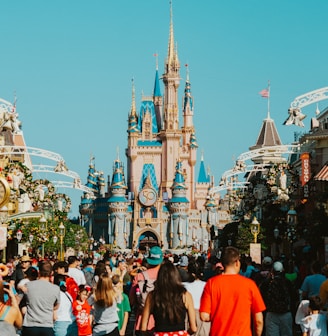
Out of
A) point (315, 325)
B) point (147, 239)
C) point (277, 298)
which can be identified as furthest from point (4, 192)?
point (147, 239)

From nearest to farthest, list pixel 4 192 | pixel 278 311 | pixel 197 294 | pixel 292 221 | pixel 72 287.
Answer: pixel 197 294 < pixel 278 311 < pixel 72 287 < pixel 4 192 < pixel 292 221

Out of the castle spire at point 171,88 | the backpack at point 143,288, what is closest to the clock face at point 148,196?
the castle spire at point 171,88

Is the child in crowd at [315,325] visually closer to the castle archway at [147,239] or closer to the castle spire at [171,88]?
the castle archway at [147,239]

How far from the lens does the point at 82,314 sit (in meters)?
15.6

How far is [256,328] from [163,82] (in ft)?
551

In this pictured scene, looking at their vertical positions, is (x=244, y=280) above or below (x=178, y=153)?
below

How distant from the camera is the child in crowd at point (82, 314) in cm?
1550

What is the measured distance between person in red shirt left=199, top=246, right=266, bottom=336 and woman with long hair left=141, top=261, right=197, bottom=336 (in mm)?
226

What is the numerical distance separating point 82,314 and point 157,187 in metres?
155

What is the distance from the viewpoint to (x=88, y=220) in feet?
559

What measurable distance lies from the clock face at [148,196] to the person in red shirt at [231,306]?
6067 inches

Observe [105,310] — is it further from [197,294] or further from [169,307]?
[169,307]

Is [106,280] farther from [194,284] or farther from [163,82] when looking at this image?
[163,82]

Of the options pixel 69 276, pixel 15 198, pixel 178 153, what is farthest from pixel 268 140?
pixel 69 276
